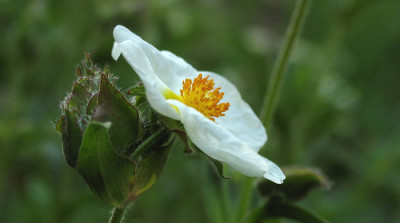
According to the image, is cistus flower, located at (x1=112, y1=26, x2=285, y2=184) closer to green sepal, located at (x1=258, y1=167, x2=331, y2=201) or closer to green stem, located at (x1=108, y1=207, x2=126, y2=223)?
green stem, located at (x1=108, y1=207, x2=126, y2=223)

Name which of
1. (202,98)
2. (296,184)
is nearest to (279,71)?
(296,184)

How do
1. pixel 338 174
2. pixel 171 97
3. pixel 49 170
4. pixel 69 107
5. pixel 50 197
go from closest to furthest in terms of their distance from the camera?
1. pixel 69 107
2. pixel 171 97
3. pixel 50 197
4. pixel 49 170
5. pixel 338 174

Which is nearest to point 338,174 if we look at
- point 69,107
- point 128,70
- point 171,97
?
point 128,70

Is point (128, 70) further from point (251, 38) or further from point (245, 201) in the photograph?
point (245, 201)

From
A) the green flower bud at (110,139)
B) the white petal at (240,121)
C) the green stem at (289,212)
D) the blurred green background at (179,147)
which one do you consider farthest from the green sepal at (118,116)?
the blurred green background at (179,147)

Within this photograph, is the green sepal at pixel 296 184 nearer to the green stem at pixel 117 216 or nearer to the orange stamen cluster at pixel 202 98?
the orange stamen cluster at pixel 202 98

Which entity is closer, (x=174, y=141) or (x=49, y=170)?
(x=174, y=141)
